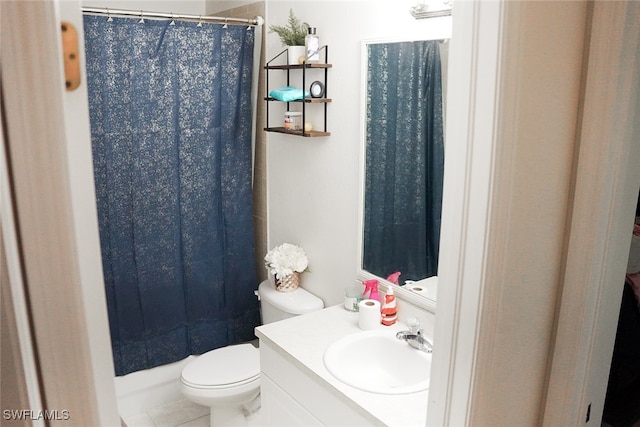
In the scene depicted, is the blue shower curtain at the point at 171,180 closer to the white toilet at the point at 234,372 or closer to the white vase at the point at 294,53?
the white toilet at the point at 234,372

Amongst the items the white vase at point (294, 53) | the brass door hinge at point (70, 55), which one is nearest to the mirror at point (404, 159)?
the white vase at point (294, 53)

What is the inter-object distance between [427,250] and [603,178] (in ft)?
3.42

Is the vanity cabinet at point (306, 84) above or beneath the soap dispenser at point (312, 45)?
beneath

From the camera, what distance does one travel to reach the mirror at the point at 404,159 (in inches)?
77.0

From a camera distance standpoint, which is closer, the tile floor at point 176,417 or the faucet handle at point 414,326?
the faucet handle at point 414,326

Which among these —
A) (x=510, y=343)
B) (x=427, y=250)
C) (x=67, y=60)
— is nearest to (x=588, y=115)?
(x=510, y=343)

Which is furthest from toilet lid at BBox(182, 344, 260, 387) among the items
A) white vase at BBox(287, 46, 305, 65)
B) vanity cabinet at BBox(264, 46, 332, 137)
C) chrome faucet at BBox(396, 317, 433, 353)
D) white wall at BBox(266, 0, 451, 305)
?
white vase at BBox(287, 46, 305, 65)

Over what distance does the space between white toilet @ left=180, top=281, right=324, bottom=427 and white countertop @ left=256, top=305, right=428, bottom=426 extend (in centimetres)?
32

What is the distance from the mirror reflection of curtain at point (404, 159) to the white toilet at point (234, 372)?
20.1 inches

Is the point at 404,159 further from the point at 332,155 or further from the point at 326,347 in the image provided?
the point at 326,347

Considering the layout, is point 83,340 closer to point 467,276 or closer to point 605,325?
point 467,276

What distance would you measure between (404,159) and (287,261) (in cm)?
83

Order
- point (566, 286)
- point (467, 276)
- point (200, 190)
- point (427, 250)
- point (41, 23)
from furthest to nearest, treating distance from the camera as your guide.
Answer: point (200, 190)
point (427, 250)
point (566, 286)
point (467, 276)
point (41, 23)

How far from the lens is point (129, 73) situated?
244 cm
